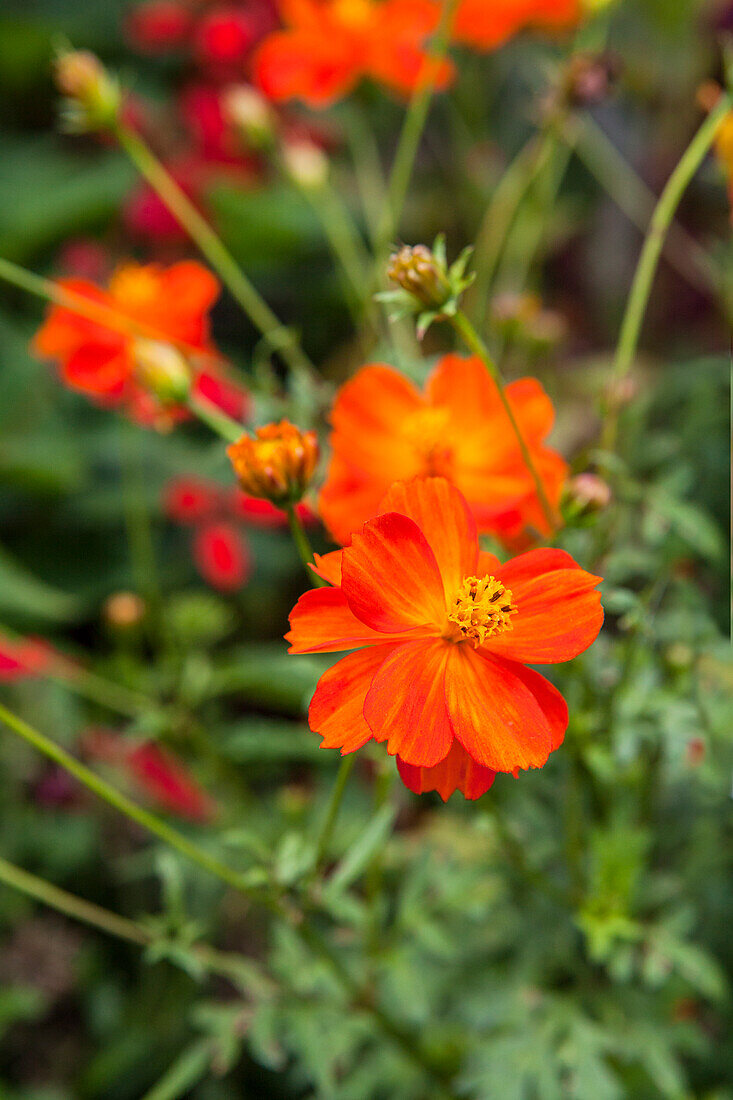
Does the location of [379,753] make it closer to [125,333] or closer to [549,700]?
[549,700]

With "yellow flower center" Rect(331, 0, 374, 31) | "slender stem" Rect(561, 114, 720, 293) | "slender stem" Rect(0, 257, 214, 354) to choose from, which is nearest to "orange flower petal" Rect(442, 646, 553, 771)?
"slender stem" Rect(0, 257, 214, 354)

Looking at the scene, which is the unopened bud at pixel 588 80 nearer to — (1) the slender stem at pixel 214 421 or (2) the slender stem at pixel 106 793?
(1) the slender stem at pixel 214 421

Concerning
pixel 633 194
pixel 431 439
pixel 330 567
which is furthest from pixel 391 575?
pixel 633 194

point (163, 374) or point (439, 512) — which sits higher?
point (163, 374)

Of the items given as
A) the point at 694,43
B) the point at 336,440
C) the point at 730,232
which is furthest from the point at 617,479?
the point at 694,43

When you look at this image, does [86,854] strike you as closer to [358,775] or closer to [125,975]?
[125,975]

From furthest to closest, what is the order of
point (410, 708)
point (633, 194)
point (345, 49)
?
point (633, 194) → point (345, 49) → point (410, 708)

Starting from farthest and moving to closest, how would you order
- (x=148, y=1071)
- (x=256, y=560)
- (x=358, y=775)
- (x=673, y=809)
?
(x=256, y=560)
(x=358, y=775)
(x=148, y=1071)
(x=673, y=809)

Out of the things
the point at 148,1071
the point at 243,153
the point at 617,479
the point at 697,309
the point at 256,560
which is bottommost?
the point at 148,1071
